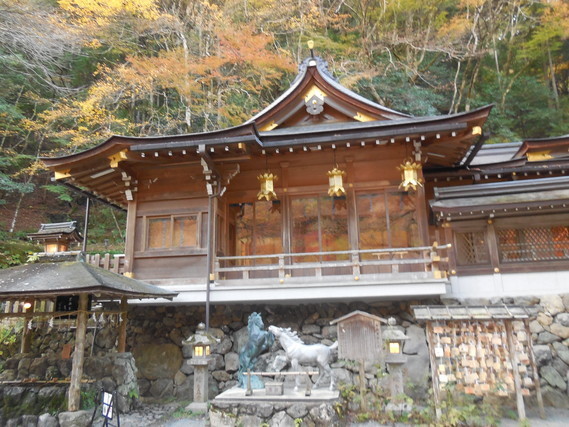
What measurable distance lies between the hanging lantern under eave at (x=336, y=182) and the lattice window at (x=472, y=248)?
3.19m

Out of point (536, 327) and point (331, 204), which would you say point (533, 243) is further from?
point (331, 204)

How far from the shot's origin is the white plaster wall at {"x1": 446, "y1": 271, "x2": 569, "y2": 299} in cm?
924

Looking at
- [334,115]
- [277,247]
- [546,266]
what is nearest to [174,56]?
[334,115]

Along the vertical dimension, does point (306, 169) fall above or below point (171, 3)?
below

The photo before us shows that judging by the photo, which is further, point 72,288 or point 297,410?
point 72,288

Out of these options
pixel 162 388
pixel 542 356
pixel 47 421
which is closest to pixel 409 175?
pixel 542 356

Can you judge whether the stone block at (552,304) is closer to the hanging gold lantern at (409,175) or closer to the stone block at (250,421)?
the hanging gold lantern at (409,175)

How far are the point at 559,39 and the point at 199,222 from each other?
26224 mm

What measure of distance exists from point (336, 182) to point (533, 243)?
16.2ft

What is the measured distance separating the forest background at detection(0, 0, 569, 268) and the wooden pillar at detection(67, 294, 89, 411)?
40.3 feet

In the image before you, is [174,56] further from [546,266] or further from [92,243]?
[546,266]

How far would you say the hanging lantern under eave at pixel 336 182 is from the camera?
9945mm

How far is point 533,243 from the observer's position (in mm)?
→ 9609

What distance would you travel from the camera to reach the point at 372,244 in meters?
10.5
